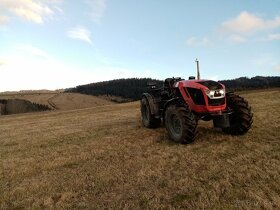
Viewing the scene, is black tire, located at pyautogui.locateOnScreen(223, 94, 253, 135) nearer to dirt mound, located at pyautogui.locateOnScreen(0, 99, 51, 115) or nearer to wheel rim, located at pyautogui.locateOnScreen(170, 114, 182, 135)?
wheel rim, located at pyautogui.locateOnScreen(170, 114, 182, 135)

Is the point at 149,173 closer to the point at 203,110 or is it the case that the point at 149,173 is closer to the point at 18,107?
the point at 203,110

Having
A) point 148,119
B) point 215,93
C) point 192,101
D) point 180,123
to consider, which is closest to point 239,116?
point 215,93

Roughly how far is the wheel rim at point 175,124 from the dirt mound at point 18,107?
7296 centimetres

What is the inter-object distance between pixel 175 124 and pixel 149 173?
3463 millimetres

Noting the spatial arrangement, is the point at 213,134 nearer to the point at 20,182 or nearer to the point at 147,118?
the point at 147,118

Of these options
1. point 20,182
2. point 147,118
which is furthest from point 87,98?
point 20,182

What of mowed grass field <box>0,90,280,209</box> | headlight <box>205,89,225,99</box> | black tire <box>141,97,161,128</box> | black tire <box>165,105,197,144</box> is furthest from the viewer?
black tire <box>141,97,161,128</box>

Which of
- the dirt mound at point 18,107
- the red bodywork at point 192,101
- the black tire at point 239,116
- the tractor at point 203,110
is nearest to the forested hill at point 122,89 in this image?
the dirt mound at point 18,107

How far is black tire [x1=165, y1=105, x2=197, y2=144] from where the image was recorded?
9906mm

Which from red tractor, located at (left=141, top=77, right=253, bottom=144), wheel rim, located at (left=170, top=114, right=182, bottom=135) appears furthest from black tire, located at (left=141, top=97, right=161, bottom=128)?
wheel rim, located at (left=170, top=114, right=182, bottom=135)

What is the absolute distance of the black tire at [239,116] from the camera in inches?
416

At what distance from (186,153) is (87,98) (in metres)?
84.1

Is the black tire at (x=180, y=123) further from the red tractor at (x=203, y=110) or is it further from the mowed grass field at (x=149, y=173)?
the mowed grass field at (x=149, y=173)

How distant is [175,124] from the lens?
10.9m
